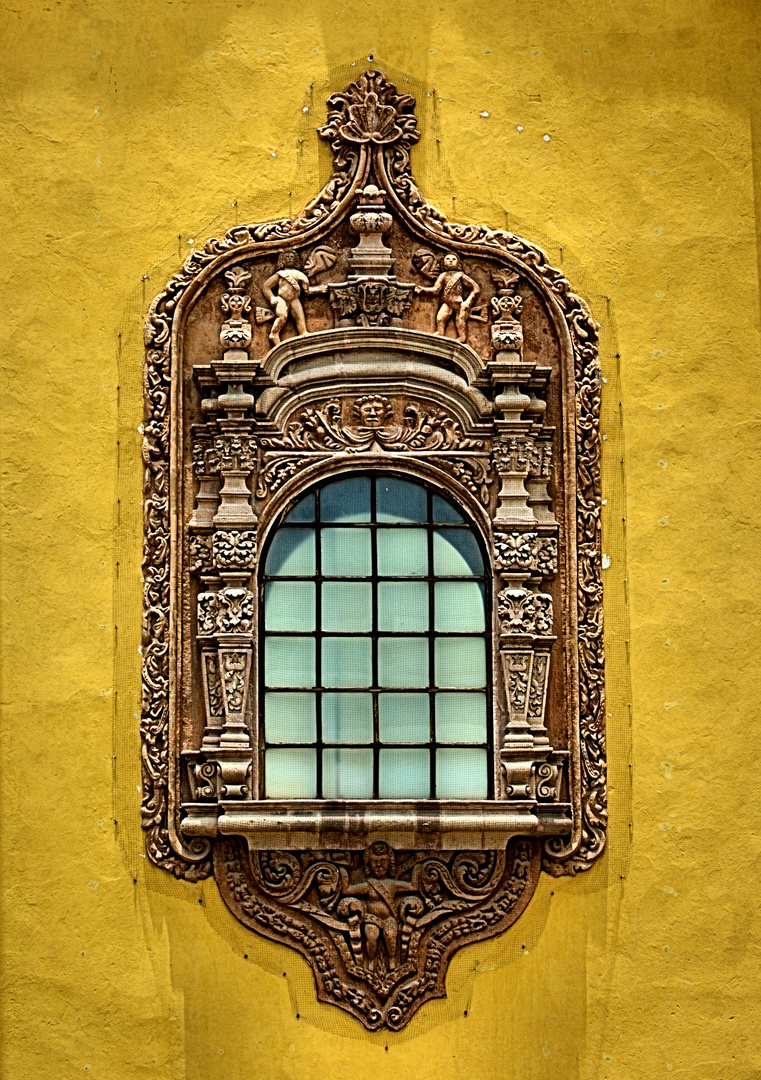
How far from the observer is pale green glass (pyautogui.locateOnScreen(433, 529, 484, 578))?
35.7 feet

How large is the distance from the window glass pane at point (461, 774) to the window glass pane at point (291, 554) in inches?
53.1

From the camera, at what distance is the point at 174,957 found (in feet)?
34.3

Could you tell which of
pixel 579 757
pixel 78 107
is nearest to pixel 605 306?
pixel 579 757

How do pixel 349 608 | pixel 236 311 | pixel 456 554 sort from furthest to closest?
1. pixel 236 311
2. pixel 456 554
3. pixel 349 608

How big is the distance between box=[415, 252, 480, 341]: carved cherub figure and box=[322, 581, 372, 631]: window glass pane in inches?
64.2

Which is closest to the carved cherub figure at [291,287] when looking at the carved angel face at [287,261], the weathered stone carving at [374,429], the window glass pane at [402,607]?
the carved angel face at [287,261]

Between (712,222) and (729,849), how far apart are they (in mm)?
3769

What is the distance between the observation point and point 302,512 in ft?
35.8

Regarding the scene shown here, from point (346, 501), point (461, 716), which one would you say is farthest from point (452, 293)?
point (461, 716)

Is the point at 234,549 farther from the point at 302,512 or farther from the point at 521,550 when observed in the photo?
the point at 521,550

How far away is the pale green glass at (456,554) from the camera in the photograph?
10883 mm

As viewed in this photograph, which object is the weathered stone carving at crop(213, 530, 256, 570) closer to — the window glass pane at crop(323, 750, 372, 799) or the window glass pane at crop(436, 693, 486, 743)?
the window glass pane at crop(323, 750, 372, 799)

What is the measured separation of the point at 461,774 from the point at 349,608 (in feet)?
3.84

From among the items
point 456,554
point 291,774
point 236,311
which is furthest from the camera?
point 236,311
